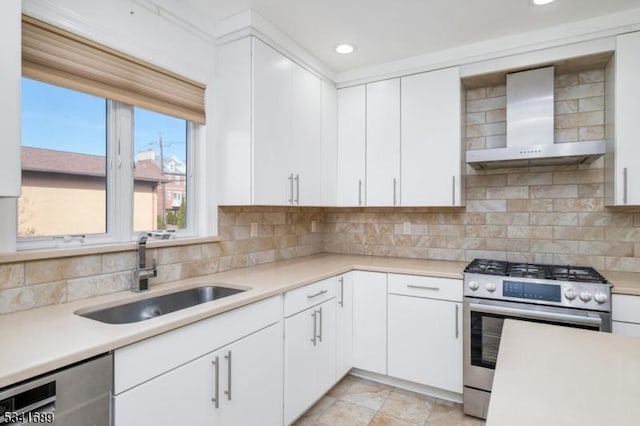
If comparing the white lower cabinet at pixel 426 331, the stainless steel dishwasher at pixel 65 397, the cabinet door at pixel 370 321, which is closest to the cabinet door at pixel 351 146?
the cabinet door at pixel 370 321

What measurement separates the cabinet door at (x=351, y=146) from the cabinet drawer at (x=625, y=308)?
5.84 ft

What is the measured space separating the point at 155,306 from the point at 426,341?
177 centimetres

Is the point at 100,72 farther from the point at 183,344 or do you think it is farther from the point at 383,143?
the point at 383,143

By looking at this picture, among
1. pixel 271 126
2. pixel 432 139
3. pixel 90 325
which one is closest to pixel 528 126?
pixel 432 139

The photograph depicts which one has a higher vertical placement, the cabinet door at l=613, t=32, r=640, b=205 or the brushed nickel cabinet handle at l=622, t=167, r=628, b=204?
the cabinet door at l=613, t=32, r=640, b=205

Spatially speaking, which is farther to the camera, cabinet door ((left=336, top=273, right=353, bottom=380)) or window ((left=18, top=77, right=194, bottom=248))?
cabinet door ((left=336, top=273, right=353, bottom=380))

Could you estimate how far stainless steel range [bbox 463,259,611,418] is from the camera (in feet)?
6.48

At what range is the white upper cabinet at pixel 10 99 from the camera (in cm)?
110

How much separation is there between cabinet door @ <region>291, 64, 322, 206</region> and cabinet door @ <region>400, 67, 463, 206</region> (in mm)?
695

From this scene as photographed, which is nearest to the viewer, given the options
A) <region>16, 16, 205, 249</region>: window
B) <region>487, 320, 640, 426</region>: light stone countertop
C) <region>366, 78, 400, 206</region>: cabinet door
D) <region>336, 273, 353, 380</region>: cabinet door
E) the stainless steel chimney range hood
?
<region>487, 320, 640, 426</region>: light stone countertop

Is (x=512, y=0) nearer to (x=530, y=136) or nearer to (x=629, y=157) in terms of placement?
(x=530, y=136)

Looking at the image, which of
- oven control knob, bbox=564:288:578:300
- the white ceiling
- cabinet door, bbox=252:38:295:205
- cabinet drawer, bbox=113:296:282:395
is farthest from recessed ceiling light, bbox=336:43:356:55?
oven control knob, bbox=564:288:578:300

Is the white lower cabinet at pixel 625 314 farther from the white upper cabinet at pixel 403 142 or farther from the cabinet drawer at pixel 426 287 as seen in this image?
the white upper cabinet at pixel 403 142

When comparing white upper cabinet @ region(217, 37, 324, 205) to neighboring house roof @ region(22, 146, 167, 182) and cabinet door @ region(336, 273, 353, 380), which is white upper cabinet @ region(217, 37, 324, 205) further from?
cabinet door @ region(336, 273, 353, 380)
